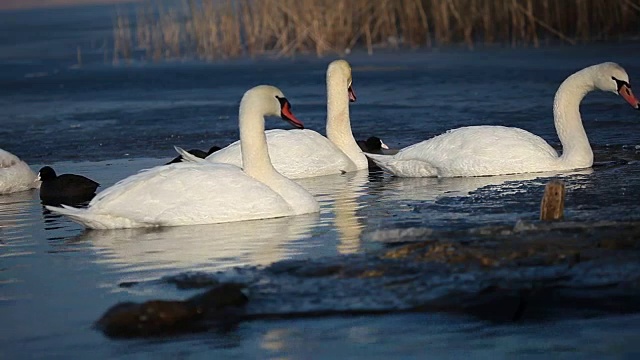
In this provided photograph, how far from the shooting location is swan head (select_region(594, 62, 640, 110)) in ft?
34.3

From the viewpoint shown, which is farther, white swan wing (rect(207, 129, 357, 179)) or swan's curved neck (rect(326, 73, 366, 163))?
swan's curved neck (rect(326, 73, 366, 163))

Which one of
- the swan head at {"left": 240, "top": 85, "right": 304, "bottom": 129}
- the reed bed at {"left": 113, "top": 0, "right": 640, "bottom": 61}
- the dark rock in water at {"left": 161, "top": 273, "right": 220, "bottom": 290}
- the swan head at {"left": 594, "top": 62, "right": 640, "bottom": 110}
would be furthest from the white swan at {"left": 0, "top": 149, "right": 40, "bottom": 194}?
the reed bed at {"left": 113, "top": 0, "right": 640, "bottom": 61}

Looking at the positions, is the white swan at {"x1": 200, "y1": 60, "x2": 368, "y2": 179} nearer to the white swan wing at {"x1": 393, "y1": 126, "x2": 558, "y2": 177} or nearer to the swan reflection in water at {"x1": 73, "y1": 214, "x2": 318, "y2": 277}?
the white swan wing at {"x1": 393, "y1": 126, "x2": 558, "y2": 177}

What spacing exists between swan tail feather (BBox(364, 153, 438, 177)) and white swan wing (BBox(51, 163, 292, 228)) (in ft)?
8.23

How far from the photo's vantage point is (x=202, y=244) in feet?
25.6

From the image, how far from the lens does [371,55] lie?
79.8 ft

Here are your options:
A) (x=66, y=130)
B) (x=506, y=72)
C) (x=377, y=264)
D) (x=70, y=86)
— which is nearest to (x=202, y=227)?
(x=377, y=264)

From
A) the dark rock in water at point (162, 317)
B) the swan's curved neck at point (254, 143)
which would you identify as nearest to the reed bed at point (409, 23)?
the swan's curved neck at point (254, 143)

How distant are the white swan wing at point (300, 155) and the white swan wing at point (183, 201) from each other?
98.6 inches

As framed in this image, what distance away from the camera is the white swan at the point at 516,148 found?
413 inches

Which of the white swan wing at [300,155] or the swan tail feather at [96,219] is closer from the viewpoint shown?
the swan tail feather at [96,219]

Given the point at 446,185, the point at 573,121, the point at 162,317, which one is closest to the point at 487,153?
the point at 446,185

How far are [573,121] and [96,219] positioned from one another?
14.1ft

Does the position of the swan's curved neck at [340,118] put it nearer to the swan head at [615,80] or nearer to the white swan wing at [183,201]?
the swan head at [615,80]
